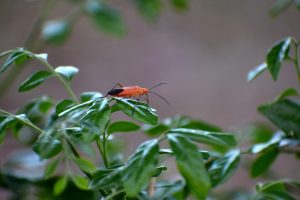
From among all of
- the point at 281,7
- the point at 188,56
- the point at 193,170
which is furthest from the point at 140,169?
the point at 188,56

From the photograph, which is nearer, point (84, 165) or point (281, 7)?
point (84, 165)

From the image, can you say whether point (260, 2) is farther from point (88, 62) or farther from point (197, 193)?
point (197, 193)

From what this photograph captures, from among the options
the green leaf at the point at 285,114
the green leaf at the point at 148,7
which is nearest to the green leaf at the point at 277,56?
the green leaf at the point at 285,114

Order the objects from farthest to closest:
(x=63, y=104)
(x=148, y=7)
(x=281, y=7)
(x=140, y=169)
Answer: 1. (x=148, y=7)
2. (x=281, y=7)
3. (x=63, y=104)
4. (x=140, y=169)

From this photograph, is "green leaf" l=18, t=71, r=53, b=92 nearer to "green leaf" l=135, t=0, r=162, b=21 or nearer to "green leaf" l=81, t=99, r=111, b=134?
"green leaf" l=81, t=99, r=111, b=134

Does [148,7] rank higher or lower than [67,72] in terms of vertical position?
higher

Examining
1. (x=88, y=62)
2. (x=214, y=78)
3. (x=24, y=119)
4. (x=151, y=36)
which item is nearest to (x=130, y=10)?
(x=151, y=36)

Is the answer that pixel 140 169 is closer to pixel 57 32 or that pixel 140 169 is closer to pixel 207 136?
pixel 207 136
